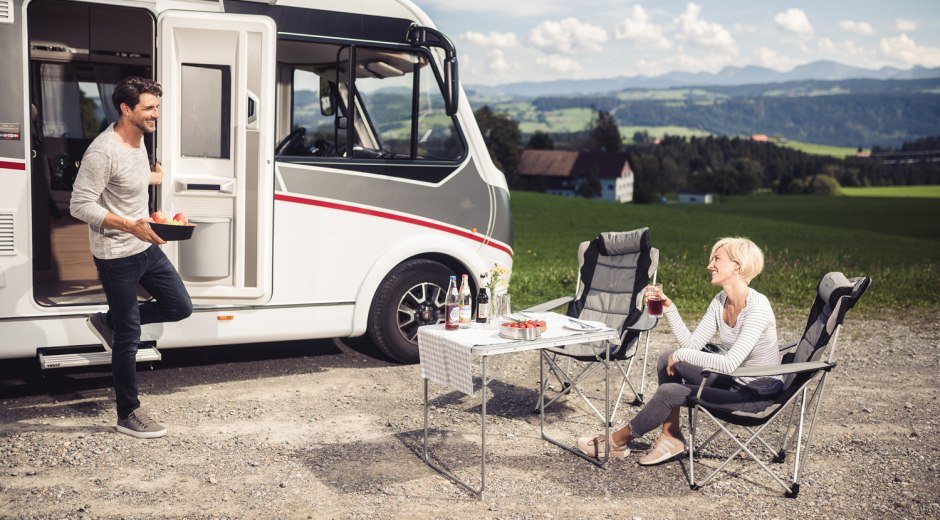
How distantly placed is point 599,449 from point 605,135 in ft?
366

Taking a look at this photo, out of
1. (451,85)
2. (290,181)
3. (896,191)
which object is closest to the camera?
(290,181)

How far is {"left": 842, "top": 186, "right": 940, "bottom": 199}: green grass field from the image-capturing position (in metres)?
65.1

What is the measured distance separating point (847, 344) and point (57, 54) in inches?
309

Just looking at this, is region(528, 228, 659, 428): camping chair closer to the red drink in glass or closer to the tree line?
the red drink in glass

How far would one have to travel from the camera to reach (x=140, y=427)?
5.08 meters

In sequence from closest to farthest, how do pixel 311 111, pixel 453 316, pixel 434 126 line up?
pixel 453 316 → pixel 434 126 → pixel 311 111

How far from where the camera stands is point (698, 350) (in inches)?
184

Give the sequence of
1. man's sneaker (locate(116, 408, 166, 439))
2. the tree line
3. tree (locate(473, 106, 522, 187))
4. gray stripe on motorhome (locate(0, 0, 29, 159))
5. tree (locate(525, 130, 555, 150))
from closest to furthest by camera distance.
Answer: man's sneaker (locate(116, 408, 166, 439)), gray stripe on motorhome (locate(0, 0, 29, 159)), the tree line, tree (locate(473, 106, 522, 187)), tree (locate(525, 130, 555, 150))

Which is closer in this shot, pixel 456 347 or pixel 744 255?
pixel 456 347

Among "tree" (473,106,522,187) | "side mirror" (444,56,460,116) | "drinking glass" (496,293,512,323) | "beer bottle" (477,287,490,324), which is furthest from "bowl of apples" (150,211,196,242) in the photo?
"tree" (473,106,522,187)

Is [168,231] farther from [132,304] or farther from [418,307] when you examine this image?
[418,307]

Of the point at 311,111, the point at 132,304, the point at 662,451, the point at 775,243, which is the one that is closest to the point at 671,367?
the point at 662,451

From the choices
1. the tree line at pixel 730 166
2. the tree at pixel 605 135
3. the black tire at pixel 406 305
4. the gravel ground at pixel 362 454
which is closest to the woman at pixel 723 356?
the gravel ground at pixel 362 454

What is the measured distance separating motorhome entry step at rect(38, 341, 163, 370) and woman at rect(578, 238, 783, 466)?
2.77 metres
